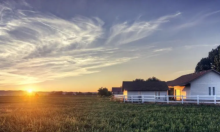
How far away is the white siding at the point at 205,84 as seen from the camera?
35312mm

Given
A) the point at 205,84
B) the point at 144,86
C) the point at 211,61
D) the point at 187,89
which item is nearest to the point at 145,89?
the point at 144,86

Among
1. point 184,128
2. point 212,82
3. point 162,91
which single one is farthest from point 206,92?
point 184,128

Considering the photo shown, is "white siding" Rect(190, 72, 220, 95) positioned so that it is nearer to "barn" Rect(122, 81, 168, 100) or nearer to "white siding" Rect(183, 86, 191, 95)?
"white siding" Rect(183, 86, 191, 95)

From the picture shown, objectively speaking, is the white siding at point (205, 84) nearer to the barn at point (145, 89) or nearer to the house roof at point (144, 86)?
the barn at point (145, 89)

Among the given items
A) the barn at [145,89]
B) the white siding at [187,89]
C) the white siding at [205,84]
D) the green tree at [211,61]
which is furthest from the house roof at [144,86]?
the green tree at [211,61]

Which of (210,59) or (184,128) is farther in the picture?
(210,59)

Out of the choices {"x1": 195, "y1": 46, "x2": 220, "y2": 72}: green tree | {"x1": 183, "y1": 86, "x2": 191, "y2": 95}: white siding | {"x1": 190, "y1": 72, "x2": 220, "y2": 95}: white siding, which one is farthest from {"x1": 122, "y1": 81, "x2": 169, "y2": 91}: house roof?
{"x1": 195, "y1": 46, "x2": 220, "y2": 72}: green tree

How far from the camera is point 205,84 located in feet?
116

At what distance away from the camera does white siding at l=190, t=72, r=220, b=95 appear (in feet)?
116

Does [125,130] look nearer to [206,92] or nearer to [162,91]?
[206,92]

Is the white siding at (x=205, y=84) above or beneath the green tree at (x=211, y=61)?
beneath

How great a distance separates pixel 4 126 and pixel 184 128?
9.23 m

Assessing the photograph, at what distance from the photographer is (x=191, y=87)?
35.3 meters

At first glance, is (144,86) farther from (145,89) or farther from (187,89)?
(187,89)
